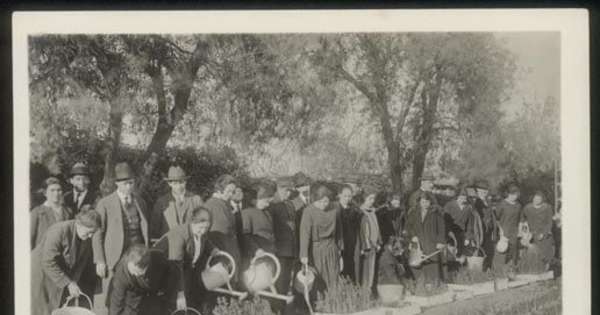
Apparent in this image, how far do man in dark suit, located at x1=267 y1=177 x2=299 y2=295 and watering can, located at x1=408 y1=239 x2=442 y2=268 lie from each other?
23.9 inches

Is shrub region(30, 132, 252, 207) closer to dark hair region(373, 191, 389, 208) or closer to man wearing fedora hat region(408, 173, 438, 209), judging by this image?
dark hair region(373, 191, 389, 208)

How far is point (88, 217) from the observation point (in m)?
3.41

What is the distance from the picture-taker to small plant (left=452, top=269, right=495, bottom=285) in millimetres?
3570

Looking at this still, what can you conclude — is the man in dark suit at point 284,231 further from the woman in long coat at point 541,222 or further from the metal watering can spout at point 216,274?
A: the woman in long coat at point 541,222

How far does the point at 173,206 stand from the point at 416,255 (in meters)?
A: 1.31

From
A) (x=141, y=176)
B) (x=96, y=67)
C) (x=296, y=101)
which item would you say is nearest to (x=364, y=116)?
(x=296, y=101)

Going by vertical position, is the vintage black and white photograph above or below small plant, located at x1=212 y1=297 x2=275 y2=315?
above

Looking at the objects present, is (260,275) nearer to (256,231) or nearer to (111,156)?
(256,231)

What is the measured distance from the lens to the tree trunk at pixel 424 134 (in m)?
3.52

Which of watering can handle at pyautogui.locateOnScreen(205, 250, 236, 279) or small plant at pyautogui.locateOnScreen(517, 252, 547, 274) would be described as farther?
small plant at pyautogui.locateOnScreen(517, 252, 547, 274)

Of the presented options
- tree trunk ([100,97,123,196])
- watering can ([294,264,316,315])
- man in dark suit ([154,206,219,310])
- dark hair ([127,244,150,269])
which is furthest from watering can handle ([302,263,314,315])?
tree trunk ([100,97,123,196])

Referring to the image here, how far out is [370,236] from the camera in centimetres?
353

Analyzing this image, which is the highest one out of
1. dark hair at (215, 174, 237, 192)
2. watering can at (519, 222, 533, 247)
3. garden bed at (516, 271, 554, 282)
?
dark hair at (215, 174, 237, 192)

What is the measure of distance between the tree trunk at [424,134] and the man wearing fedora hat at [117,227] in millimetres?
1452
